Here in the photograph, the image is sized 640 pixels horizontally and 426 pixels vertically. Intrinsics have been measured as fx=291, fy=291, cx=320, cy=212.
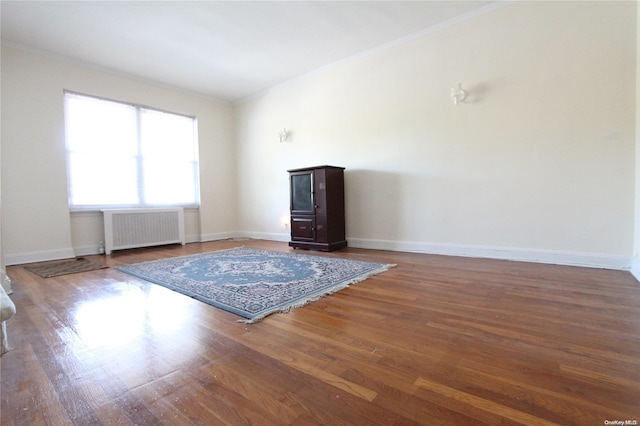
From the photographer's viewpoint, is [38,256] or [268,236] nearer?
[38,256]

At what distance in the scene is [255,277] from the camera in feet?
8.72

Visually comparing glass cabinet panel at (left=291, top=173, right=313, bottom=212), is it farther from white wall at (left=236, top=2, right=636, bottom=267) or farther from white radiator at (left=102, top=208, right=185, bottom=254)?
white radiator at (left=102, top=208, right=185, bottom=254)

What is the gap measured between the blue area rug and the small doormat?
1.33 ft

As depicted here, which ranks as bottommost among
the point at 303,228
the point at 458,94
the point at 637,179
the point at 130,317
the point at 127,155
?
the point at 130,317

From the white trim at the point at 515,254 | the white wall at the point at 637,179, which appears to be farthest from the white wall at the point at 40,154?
the white wall at the point at 637,179

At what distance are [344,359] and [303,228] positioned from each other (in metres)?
3.10

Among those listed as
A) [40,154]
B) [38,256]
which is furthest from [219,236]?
[40,154]

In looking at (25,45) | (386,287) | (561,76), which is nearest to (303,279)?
(386,287)

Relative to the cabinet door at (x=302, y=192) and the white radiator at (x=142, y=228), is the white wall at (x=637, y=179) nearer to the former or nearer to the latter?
the cabinet door at (x=302, y=192)

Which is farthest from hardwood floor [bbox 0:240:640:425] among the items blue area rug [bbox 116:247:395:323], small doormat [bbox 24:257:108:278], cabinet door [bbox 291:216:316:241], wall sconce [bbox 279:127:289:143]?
wall sconce [bbox 279:127:289:143]

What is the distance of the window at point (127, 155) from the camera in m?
4.19

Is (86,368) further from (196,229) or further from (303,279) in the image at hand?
(196,229)

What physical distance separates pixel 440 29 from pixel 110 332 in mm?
4343

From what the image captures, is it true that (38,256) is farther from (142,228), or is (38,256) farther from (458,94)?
(458,94)
